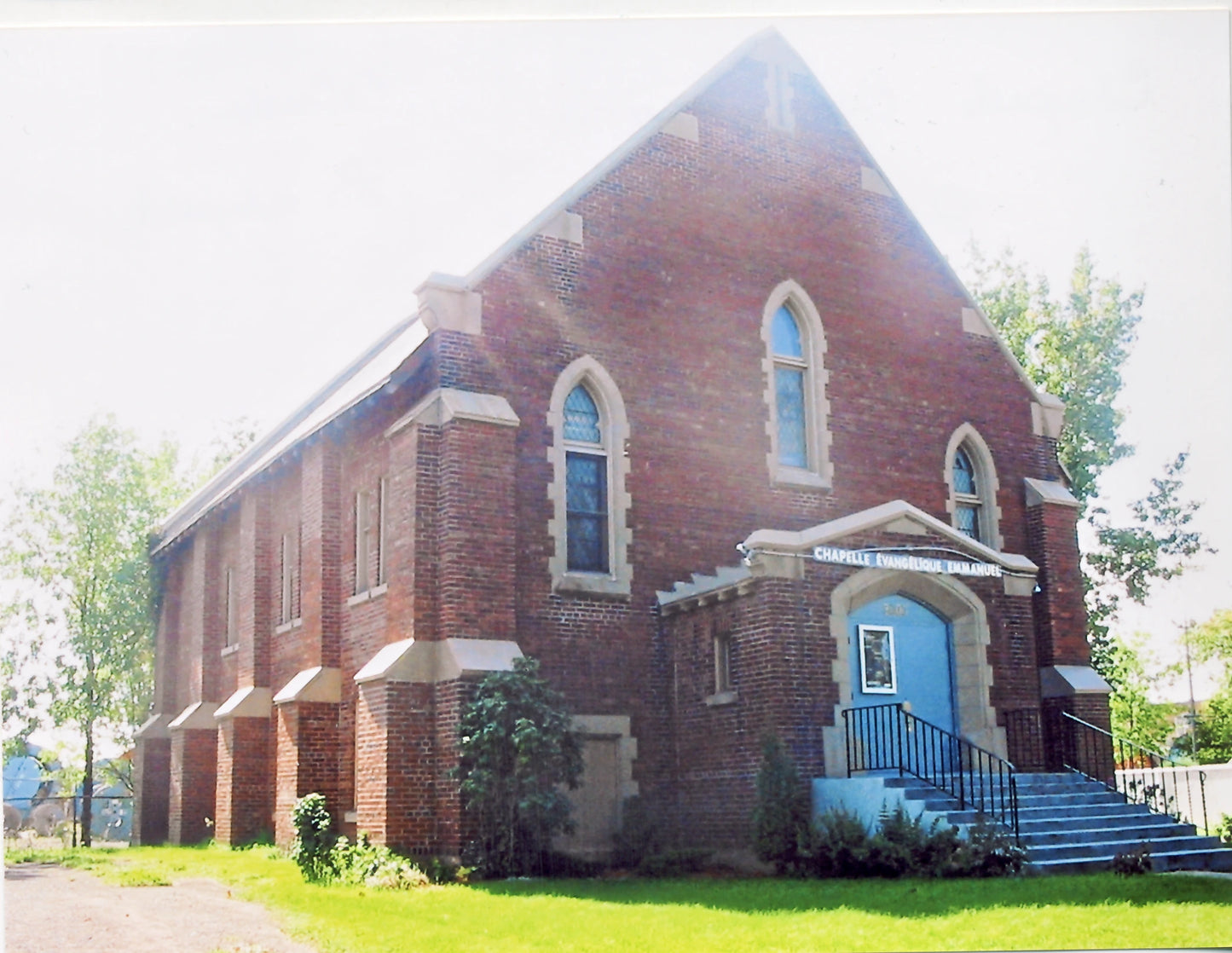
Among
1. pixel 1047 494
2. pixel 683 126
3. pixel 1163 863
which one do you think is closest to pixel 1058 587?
pixel 1047 494

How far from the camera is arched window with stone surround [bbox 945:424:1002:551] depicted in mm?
20500

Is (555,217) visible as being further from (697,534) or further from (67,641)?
(67,641)

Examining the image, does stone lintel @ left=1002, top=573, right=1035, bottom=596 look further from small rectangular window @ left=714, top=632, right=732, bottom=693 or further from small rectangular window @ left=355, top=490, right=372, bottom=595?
small rectangular window @ left=355, top=490, right=372, bottom=595

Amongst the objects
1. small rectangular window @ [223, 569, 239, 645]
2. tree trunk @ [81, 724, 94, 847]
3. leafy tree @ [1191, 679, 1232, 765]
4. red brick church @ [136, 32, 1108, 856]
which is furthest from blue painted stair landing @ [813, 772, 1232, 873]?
tree trunk @ [81, 724, 94, 847]

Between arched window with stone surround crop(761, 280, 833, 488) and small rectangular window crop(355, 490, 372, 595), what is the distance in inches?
222

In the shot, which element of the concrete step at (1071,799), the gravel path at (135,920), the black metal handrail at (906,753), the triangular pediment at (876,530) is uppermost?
the triangular pediment at (876,530)

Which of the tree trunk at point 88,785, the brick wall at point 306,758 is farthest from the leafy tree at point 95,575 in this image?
the brick wall at point 306,758

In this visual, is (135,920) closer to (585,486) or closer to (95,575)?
(585,486)

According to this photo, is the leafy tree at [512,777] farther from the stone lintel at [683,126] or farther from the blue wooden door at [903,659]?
the stone lintel at [683,126]

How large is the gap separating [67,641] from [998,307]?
18.9 meters

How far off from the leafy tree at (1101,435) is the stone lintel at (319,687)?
12.3 meters

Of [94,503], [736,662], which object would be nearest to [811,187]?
[736,662]

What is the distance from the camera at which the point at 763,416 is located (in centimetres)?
1894

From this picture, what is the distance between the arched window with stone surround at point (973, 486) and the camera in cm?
2050
